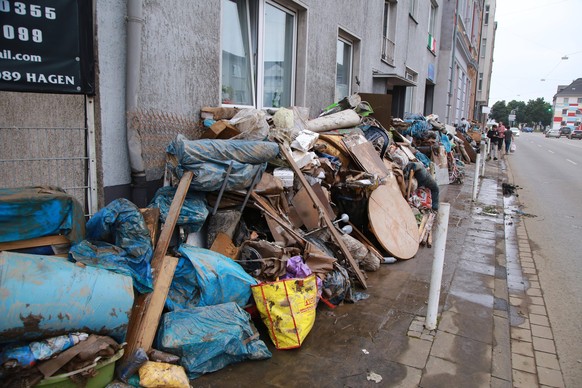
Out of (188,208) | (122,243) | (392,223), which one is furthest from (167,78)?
(392,223)

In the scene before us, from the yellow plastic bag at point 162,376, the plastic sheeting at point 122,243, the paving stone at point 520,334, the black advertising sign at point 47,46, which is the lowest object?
the paving stone at point 520,334

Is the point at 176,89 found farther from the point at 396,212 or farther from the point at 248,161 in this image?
the point at 396,212

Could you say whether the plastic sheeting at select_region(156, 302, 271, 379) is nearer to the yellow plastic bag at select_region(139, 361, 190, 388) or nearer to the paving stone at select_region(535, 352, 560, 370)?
the yellow plastic bag at select_region(139, 361, 190, 388)

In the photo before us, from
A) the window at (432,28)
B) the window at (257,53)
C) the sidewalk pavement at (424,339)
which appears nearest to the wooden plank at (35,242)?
the sidewalk pavement at (424,339)

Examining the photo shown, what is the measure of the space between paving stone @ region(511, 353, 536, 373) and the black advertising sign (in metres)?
4.20

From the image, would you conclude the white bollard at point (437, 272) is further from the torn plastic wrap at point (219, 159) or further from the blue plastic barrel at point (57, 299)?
the blue plastic barrel at point (57, 299)

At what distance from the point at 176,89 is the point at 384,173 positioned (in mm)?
3656

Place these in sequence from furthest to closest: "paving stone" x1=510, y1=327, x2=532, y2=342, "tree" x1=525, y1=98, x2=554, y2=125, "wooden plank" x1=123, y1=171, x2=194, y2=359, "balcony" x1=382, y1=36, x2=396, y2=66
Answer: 1. "tree" x1=525, y1=98, x2=554, y2=125
2. "balcony" x1=382, y1=36, x2=396, y2=66
3. "paving stone" x1=510, y1=327, x2=532, y2=342
4. "wooden plank" x1=123, y1=171, x2=194, y2=359

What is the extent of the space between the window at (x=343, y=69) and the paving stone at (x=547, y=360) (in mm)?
6972

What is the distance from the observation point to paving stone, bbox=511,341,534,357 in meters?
3.53

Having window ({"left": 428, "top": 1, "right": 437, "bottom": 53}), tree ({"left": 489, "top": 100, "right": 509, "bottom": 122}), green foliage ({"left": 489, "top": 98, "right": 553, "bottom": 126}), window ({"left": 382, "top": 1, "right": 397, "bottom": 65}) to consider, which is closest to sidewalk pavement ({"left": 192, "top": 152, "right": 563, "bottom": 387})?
window ({"left": 382, "top": 1, "right": 397, "bottom": 65})

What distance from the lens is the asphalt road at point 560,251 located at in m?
3.79

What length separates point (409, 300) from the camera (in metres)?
4.31

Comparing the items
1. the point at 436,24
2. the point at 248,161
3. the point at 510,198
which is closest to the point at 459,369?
the point at 248,161
